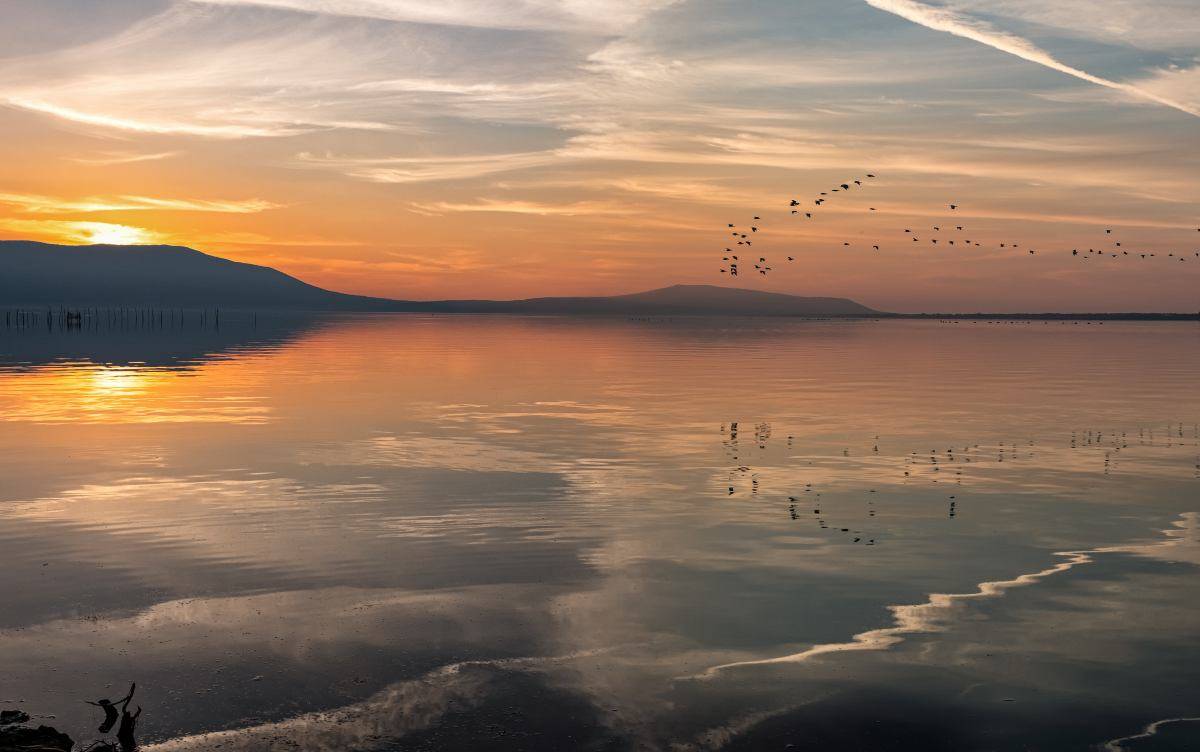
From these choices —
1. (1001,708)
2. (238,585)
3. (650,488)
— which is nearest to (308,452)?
(650,488)

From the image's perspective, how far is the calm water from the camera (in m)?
12.5

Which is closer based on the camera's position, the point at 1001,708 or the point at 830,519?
the point at 1001,708

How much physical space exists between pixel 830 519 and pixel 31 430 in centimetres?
3073

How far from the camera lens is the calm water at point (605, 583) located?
12.5 m

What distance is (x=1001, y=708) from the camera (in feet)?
41.8

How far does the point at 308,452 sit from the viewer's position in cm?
3384

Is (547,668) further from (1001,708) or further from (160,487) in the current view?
(160,487)

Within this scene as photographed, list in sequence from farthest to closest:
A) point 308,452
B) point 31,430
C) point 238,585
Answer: point 31,430 → point 308,452 → point 238,585

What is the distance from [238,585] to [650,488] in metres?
12.3

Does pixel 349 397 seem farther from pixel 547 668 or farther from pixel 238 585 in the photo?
pixel 547 668

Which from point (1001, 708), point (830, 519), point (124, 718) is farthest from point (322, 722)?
point (830, 519)

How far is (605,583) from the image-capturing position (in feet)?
59.2

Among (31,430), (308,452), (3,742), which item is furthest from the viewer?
(31,430)

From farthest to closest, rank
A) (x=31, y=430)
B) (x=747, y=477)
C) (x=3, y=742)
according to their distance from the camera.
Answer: (x=31, y=430), (x=747, y=477), (x=3, y=742)
